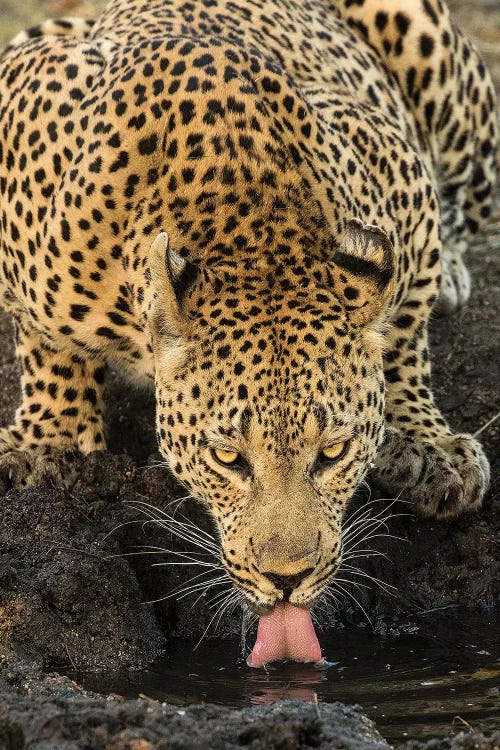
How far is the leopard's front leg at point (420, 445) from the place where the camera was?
26.2 ft

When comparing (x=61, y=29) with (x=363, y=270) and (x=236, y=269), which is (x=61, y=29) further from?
(x=363, y=270)

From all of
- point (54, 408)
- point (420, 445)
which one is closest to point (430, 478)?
point (420, 445)

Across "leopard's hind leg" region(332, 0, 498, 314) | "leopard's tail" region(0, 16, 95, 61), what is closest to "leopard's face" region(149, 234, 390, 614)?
"leopard's hind leg" region(332, 0, 498, 314)

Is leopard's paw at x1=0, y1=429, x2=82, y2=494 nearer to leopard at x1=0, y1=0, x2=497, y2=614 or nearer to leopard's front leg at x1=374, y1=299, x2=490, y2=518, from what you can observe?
leopard at x1=0, y1=0, x2=497, y2=614

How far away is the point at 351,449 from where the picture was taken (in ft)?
21.5

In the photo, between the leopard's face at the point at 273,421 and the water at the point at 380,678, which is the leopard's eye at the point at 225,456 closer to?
the leopard's face at the point at 273,421

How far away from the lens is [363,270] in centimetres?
663

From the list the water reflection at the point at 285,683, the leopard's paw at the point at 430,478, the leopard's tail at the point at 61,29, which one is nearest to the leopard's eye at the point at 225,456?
the water reflection at the point at 285,683

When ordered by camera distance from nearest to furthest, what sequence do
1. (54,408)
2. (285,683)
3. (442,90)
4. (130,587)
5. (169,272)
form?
1. (169,272)
2. (285,683)
3. (130,587)
4. (54,408)
5. (442,90)

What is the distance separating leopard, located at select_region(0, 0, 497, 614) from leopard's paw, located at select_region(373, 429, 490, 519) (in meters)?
0.01

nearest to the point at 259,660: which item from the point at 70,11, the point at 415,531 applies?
the point at 415,531

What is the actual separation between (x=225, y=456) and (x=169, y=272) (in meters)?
0.85

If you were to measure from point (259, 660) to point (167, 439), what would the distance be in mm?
1103

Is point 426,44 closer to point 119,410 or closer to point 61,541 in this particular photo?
point 119,410
